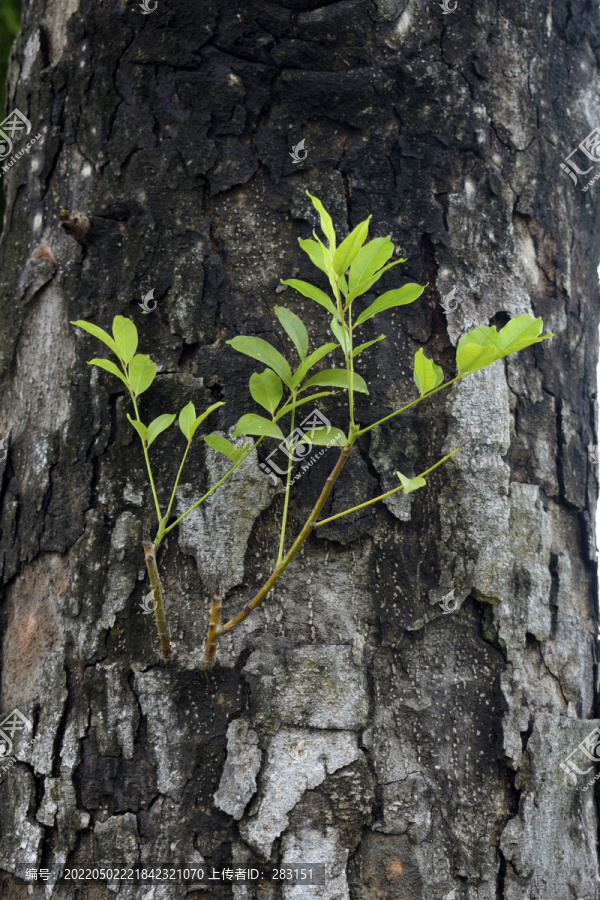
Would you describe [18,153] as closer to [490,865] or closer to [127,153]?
[127,153]

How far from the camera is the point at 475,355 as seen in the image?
0.87 meters

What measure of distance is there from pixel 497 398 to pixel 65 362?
2.46ft

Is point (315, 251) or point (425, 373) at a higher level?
point (315, 251)

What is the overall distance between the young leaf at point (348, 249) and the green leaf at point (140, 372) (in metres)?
0.35

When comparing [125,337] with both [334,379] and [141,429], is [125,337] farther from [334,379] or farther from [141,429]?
[334,379]

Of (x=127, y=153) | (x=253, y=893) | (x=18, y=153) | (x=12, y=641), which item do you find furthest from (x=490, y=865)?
(x=18, y=153)

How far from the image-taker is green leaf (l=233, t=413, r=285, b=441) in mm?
934

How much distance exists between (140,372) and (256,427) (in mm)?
225

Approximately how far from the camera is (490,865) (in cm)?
98

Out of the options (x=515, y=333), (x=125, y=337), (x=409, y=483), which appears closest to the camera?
(x=409, y=483)

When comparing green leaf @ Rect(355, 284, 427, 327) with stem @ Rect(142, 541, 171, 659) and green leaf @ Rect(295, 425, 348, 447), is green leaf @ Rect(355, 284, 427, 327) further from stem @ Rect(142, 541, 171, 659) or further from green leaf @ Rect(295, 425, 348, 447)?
stem @ Rect(142, 541, 171, 659)

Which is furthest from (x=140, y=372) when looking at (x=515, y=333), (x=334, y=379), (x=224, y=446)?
(x=515, y=333)

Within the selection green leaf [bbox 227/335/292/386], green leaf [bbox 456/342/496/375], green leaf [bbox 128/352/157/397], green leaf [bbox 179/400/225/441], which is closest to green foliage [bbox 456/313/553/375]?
green leaf [bbox 456/342/496/375]

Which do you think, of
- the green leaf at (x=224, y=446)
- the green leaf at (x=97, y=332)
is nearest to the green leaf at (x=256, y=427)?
the green leaf at (x=224, y=446)
